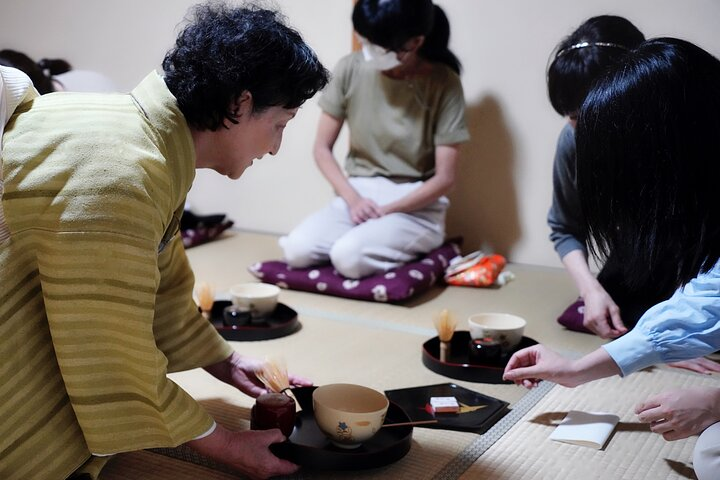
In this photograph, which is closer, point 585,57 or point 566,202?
point 585,57

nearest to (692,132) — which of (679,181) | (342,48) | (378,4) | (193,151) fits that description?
(679,181)

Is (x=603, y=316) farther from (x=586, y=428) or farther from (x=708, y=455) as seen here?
(x=708, y=455)

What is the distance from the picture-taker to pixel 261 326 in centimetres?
222

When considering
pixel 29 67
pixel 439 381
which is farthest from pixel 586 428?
pixel 29 67

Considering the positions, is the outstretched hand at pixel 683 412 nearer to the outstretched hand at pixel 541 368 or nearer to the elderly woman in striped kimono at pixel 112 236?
the outstretched hand at pixel 541 368

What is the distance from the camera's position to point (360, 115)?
3180 mm

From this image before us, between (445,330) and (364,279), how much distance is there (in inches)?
35.0

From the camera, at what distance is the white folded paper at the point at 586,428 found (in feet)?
4.98

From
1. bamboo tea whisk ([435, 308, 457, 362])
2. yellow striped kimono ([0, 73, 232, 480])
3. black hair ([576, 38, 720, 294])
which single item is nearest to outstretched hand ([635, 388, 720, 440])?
black hair ([576, 38, 720, 294])

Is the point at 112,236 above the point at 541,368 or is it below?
above

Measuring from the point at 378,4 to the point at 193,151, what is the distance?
Result: 165 centimetres

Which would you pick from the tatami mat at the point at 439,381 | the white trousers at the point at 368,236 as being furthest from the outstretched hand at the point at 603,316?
the white trousers at the point at 368,236

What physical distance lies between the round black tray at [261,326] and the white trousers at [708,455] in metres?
1.22

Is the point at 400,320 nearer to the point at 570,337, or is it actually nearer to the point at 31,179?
the point at 570,337
